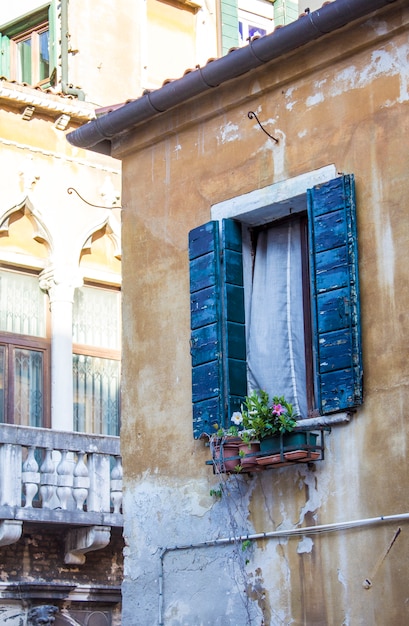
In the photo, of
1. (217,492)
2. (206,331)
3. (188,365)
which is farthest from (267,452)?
(188,365)

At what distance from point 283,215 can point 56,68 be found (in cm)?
737

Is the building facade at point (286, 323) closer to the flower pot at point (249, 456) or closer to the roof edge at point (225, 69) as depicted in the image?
the roof edge at point (225, 69)

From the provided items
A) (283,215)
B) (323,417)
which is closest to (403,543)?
(323,417)

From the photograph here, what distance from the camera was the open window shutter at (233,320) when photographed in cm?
1001

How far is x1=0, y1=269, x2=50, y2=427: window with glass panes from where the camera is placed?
15672 millimetres

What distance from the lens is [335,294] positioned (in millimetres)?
9312

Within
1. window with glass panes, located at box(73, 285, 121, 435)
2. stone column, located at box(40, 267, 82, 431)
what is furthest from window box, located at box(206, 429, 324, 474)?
window with glass panes, located at box(73, 285, 121, 435)

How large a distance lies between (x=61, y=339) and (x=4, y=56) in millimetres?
3647

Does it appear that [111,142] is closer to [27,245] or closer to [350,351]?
[350,351]

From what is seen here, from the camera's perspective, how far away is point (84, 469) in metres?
14.4

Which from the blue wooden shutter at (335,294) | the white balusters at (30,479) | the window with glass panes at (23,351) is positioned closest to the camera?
the blue wooden shutter at (335,294)

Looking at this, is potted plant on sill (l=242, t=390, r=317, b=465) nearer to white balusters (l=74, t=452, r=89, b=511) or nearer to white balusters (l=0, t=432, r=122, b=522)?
white balusters (l=0, t=432, r=122, b=522)

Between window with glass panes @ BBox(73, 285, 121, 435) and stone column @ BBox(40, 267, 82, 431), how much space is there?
0.25m

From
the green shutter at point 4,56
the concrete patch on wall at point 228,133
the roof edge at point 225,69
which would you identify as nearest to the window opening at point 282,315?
the concrete patch on wall at point 228,133
